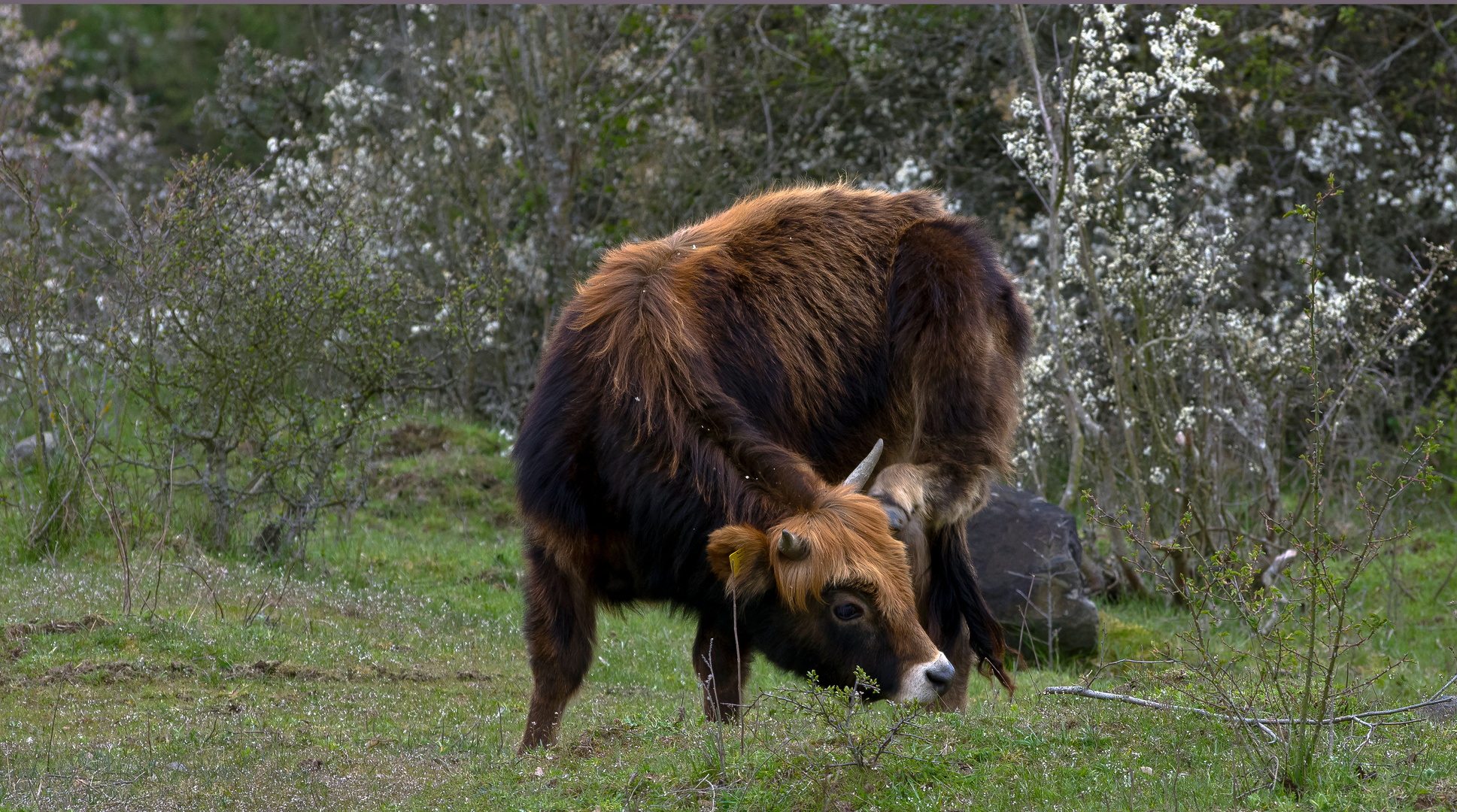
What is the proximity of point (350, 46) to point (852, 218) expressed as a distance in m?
15.4

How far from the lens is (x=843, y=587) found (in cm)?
477

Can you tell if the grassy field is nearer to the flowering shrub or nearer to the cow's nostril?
the cow's nostril

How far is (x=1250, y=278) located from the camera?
14.2 metres

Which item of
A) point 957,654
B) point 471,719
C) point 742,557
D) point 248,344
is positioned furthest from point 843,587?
point 248,344

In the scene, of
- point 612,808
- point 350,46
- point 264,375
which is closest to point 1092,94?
point 264,375

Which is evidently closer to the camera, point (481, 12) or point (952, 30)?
point (952, 30)

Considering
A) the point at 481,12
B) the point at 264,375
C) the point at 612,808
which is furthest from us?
the point at 481,12

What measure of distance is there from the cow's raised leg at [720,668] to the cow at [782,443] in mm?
18

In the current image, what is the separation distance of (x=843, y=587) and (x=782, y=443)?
1.09m

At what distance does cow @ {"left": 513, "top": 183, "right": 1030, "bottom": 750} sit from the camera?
486cm

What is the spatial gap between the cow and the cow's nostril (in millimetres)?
18

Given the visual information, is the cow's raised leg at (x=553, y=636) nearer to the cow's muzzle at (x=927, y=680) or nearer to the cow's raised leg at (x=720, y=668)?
the cow's raised leg at (x=720, y=668)

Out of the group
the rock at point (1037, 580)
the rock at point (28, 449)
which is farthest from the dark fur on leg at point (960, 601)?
the rock at point (28, 449)

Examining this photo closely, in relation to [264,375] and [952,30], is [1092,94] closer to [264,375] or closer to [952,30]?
[952,30]
